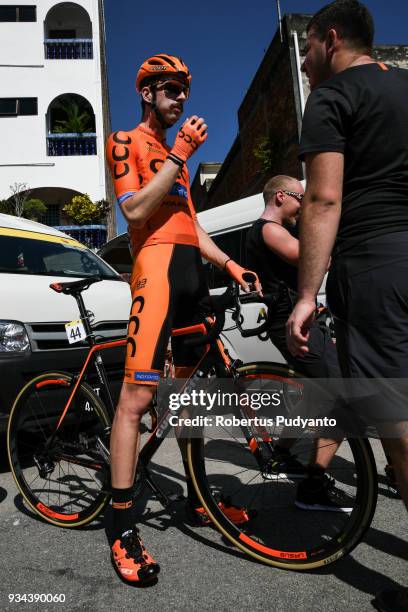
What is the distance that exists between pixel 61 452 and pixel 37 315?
1.19m

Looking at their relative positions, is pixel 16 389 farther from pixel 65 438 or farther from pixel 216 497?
pixel 216 497

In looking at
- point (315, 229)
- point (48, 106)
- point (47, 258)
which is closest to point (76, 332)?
point (315, 229)

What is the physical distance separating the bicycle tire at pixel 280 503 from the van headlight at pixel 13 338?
5.53 feet

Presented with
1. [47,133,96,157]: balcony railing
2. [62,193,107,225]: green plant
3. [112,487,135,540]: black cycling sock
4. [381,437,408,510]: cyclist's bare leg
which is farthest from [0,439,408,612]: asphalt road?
[47,133,96,157]: balcony railing

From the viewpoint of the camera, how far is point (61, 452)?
108 inches

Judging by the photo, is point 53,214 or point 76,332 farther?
point 53,214

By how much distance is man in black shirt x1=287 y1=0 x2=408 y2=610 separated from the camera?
152 centimetres

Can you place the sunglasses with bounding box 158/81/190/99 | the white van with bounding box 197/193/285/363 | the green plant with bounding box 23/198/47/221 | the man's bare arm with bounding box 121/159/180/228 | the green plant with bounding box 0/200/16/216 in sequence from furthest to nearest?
the green plant with bounding box 0/200/16/216 < the green plant with bounding box 23/198/47/221 < the white van with bounding box 197/193/285/363 < the sunglasses with bounding box 158/81/190/99 < the man's bare arm with bounding box 121/159/180/228

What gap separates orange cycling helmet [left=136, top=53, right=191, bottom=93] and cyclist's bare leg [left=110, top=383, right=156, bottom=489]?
145cm

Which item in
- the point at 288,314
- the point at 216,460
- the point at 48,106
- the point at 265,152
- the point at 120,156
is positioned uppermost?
the point at 48,106

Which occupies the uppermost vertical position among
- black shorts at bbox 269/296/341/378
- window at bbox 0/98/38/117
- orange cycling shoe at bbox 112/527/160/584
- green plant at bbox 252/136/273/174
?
window at bbox 0/98/38/117

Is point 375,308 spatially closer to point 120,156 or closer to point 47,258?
point 120,156

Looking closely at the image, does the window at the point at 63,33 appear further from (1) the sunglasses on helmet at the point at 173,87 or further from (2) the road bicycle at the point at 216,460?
(2) the road bicycle at the point at 216,460

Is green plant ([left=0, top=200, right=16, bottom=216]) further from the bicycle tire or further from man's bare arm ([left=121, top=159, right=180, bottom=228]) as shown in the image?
the bicycle tire
